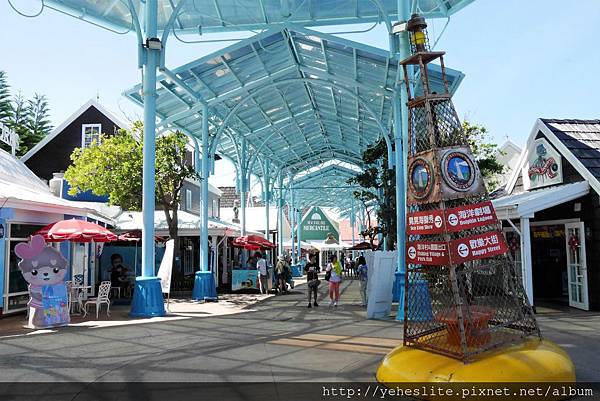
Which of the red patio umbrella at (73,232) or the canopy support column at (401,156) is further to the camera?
the red patio umbrella at (73,232)

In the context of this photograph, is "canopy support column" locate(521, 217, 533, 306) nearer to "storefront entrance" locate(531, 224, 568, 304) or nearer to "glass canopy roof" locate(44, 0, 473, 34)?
"storefront entrance" locate(531, 224, 568, 304)

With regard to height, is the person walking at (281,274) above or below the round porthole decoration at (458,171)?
below

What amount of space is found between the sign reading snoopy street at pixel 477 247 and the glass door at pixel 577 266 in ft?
24.2

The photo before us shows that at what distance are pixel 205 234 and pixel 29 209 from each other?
5.09m

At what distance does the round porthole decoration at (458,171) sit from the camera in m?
5.98

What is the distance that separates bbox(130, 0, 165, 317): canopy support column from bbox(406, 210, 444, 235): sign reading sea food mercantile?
736 cm

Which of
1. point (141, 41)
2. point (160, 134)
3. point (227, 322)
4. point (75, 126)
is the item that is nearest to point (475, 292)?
point (227, 322)

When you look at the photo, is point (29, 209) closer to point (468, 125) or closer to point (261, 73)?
point (261, 73)

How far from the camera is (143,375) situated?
627cm

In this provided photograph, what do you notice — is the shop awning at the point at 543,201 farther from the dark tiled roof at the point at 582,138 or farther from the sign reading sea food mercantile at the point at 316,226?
the sign reading sea food mercantile at the point at 316,226

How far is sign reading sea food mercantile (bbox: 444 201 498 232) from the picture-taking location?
5.85 m

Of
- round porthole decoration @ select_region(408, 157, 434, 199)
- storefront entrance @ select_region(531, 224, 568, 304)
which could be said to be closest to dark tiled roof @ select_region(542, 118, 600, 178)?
storefront entrance @ select_region(531, 224, 568, 304)

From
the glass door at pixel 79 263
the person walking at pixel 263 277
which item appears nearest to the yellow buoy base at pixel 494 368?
the glass door at pixel 79 263

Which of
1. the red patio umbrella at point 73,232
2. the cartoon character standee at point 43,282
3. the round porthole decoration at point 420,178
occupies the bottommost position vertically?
the cartoon character standee at point 43,282
